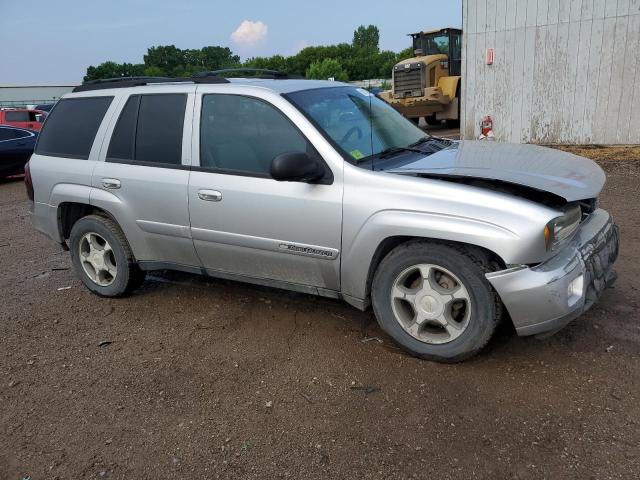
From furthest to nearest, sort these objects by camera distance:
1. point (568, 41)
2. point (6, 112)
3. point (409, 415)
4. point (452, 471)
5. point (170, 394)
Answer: point (6, 112) < point (568, 41) < point (170, 394) < point (409, 415) < point (452, 471)

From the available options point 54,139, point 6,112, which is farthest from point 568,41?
point 6,112

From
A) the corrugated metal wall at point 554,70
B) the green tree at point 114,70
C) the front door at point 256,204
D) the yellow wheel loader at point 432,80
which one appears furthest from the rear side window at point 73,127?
the green tree at point 114,70

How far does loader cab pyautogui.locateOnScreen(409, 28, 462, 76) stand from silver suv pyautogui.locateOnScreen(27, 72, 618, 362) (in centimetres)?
1471

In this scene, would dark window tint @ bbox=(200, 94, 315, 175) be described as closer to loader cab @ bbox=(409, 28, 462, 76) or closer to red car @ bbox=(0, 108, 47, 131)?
loader cab @ bbox=(409, 28, 462, 76)

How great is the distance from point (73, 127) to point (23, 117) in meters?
17.4

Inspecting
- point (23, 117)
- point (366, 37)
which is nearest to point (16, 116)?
point (23, 117)

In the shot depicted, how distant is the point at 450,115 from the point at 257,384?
15951 mm

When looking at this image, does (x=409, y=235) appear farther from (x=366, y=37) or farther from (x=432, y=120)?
(x=366, y=37)

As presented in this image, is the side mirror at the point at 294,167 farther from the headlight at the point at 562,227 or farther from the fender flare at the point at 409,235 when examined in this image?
the headlight at the point at 562,227

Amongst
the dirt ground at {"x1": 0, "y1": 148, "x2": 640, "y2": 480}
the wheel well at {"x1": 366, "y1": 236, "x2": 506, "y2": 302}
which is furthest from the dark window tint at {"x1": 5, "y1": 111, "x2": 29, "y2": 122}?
the wheel well at {"x1": 366, "y1": 236, "x2": 506, "y2": 302}

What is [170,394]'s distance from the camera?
3.37 metres

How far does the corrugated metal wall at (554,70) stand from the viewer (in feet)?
34.5

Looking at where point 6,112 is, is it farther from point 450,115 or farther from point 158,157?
point 158,157

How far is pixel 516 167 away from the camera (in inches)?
138
